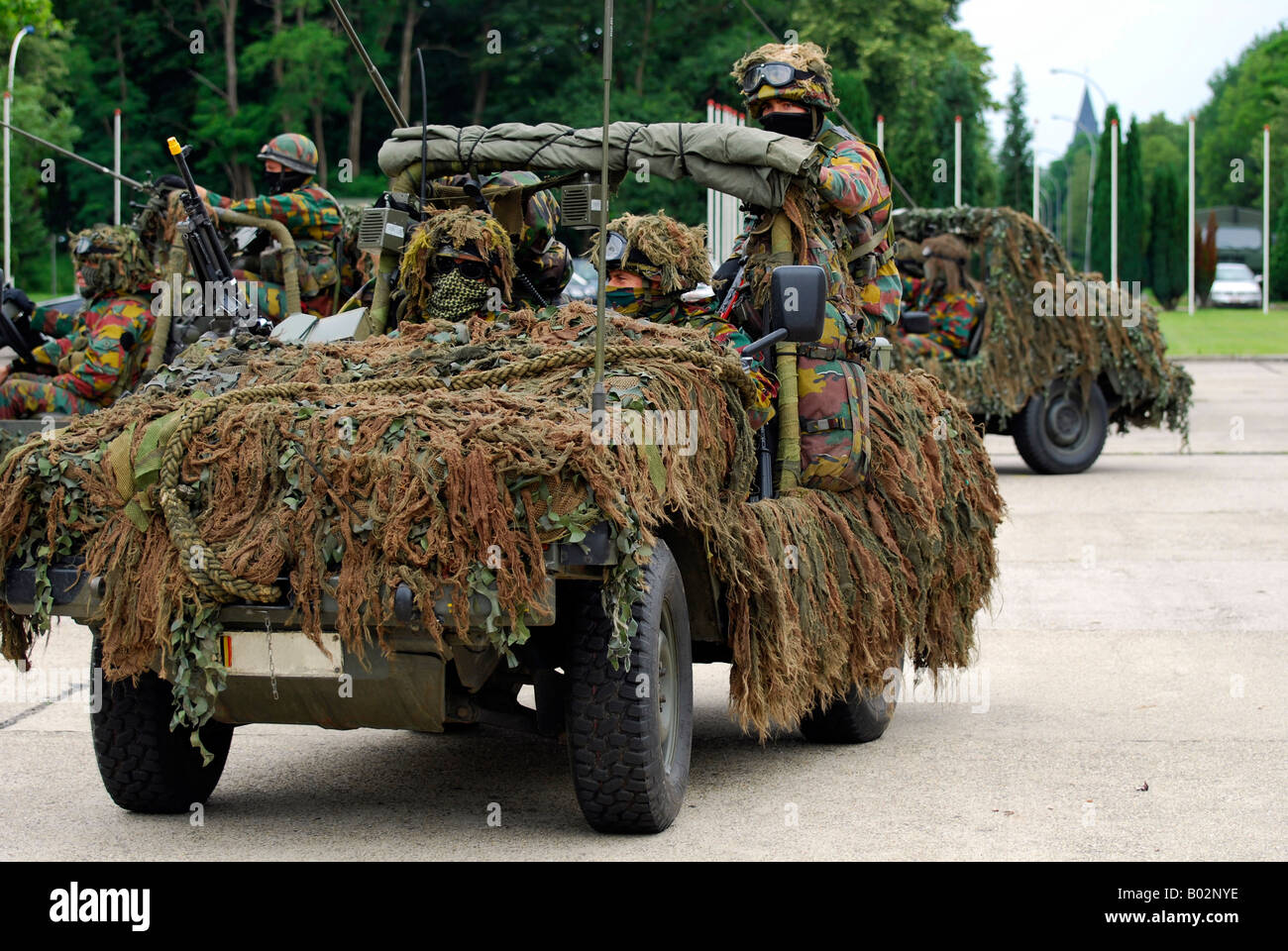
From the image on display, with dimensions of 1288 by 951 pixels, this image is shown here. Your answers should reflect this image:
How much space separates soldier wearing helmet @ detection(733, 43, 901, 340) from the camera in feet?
22.2

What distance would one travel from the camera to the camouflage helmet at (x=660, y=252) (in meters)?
6.83

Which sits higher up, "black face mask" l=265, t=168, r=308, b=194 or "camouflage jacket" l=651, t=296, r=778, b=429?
"black face mask" l=265, t=168, r=308, b=194

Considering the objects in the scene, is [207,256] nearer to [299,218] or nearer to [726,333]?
[299,218]

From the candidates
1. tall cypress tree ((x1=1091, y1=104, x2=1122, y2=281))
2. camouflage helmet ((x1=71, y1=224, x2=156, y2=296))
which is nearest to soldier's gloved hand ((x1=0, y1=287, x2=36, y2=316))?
camouflage helmet ((x1=71, y1=224, x2=156, y2=296))

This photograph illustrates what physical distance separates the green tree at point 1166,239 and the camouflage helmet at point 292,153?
4740 cm

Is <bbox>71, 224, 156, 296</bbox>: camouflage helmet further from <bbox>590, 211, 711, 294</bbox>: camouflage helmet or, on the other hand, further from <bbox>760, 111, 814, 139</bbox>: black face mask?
<bbox>760, 111, 814, 139</bbox>: black face mask

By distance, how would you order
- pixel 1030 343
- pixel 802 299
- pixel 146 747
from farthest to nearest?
pixel 1030 343 → pixel 802 299 → pixel 146 747

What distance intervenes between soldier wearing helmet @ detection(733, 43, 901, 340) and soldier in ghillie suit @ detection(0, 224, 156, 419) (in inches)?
244

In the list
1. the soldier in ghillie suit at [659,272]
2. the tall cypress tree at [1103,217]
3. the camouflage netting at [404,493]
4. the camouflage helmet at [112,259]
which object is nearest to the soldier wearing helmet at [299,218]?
the camouflage helmet at [112,259]

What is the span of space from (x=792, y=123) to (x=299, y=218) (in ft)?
17.5

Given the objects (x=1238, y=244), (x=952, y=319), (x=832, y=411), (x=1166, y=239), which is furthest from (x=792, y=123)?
(x=1238, y=244)

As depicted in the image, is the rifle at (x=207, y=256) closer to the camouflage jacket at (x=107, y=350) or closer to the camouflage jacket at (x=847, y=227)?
the camouflage jacket at (x=107, y=350)

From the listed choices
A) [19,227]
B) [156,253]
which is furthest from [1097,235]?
[156,253]

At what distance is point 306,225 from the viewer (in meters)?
11.7
